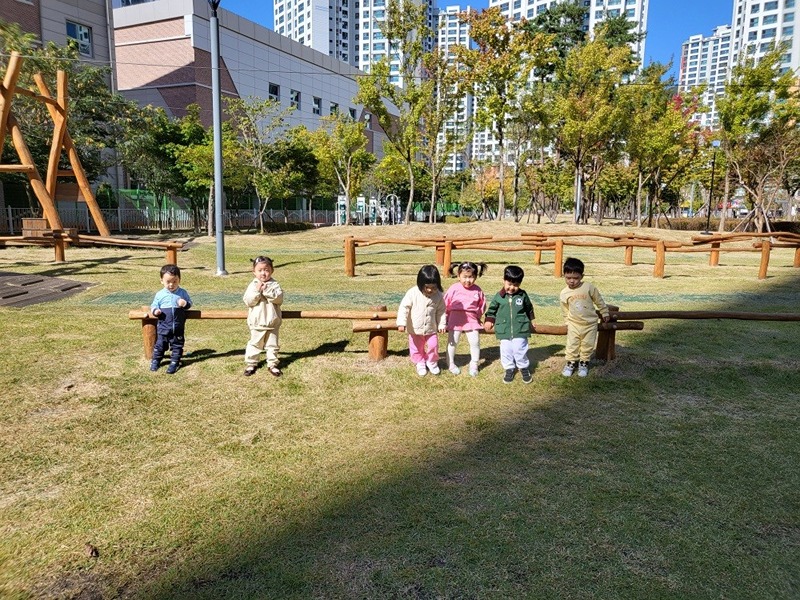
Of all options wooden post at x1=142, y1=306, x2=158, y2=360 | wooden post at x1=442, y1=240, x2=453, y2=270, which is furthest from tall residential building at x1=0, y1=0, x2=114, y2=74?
wooden post at x1=142, y1=306, x2=158, y2=360

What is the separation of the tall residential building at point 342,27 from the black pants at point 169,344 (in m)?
107

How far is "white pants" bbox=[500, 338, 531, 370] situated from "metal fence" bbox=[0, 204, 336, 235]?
22.4 m

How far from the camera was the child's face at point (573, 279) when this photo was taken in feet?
16.6

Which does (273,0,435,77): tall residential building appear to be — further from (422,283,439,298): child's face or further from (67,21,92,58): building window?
(422,283,439,298): child's face

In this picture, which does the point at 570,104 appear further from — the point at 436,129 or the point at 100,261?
the point at 100,261

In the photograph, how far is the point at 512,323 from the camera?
203 inches

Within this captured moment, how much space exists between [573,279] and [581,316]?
0.35 metres

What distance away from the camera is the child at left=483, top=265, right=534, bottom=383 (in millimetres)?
5125

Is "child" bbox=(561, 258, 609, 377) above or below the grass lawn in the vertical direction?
above

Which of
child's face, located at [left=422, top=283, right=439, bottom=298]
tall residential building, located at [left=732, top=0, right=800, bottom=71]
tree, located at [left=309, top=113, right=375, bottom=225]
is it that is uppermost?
tall residential building, located at [left=732, top=0, right=800, bottom=71]

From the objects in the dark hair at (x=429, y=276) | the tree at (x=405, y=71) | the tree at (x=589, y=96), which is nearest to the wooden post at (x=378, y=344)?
the dark hair at (x=429, y=276)

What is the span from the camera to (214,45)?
11195 mm

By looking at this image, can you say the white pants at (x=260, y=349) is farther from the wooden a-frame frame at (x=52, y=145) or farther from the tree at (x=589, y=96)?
the tree at (x=589, y=96)

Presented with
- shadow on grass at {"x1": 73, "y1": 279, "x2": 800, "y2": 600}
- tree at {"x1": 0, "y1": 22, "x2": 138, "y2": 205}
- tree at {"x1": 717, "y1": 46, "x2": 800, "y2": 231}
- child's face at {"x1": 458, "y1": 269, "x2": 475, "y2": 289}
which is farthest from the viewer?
tree at {"x1": 717, "y1": 46, "x2": 800, "y2": 231}
